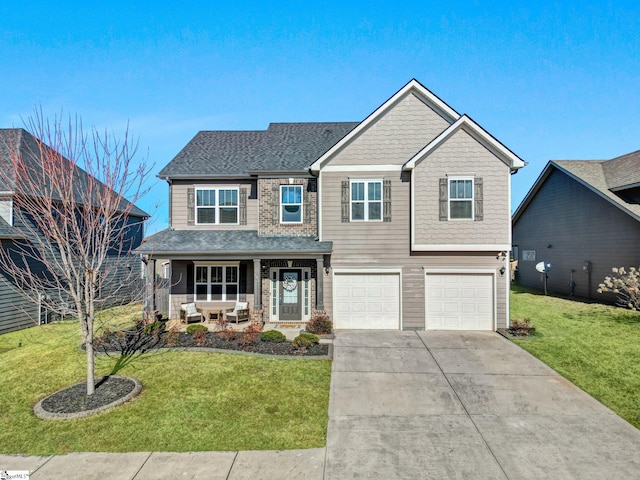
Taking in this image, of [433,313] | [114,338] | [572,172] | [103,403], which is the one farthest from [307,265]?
[572,172]

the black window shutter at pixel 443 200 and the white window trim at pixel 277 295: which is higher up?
the black window shutter at pixel 443 200

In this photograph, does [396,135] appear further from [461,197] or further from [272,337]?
[272,337]

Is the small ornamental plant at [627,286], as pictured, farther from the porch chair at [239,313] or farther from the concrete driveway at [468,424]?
the porch chair at [239,313]

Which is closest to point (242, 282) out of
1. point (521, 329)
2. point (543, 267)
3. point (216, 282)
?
point (216, 282)

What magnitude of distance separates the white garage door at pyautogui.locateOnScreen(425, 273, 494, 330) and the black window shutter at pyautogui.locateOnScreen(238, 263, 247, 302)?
735 cm

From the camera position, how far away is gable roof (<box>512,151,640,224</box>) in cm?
1650

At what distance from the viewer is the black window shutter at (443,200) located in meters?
12.4

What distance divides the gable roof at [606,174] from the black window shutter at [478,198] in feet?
29.7

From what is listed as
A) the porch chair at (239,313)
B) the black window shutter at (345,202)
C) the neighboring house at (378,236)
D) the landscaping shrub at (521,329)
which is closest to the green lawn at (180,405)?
the porch chair at (239,313)

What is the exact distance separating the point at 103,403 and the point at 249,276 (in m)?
7.82

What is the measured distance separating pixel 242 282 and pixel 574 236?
Answer: 1903 centimetres

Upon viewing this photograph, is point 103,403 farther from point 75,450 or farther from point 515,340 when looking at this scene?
point 515,340

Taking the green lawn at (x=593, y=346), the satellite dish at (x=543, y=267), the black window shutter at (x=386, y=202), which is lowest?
the green lawn at (x=593, y=346)

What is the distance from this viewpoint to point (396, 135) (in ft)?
42.3
